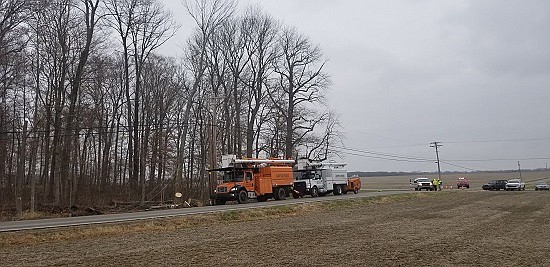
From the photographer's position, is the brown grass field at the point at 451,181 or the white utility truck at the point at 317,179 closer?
the white utility truck at the point at 317,179

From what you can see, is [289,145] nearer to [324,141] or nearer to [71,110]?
[324,141]

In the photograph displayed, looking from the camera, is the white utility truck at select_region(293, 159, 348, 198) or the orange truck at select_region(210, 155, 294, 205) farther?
the white utility truck at select_region(293, 159, 348, 198)

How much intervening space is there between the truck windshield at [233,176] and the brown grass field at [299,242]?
11.6 m

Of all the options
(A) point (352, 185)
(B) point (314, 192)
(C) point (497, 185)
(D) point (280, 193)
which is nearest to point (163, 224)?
(D) point (280, 193)

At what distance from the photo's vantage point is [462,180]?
70562 millimetres

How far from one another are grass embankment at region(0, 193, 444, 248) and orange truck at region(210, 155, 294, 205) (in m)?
6.16

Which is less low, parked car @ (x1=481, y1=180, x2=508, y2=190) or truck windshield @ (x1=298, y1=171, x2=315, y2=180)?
truck windshield @ (x1=298, y1=171, x2=315, y2=180)

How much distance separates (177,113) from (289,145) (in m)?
13.8

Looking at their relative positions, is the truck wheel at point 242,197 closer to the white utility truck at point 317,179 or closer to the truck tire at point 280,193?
the truck tire at point 280,193

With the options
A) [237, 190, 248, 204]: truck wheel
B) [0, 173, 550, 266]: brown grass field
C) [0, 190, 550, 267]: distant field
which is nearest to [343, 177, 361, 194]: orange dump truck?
[237, 190, 248, 204]: truck wheel

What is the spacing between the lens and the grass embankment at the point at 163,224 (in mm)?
16484

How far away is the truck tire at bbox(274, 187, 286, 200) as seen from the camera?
37656 mm

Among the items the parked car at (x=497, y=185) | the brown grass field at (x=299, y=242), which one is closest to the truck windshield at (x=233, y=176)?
the brown grass field at (x=299, y=242)

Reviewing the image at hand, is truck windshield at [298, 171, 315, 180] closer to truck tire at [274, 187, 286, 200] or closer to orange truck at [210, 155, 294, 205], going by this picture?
orange truck at [210, 155, 294, 205]
